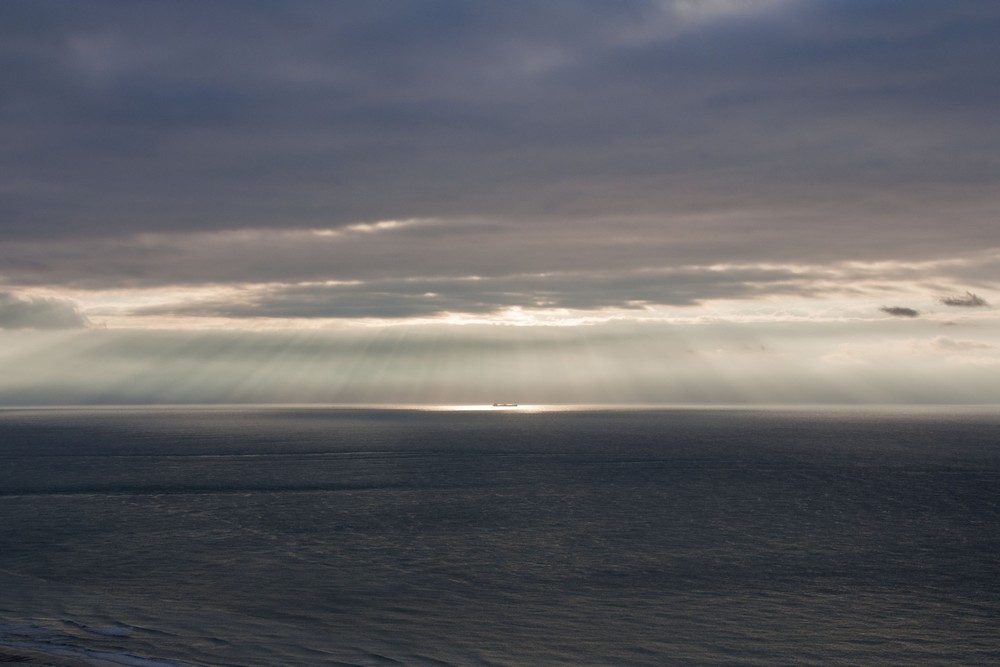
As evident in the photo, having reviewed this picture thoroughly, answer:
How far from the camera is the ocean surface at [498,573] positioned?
4394cm

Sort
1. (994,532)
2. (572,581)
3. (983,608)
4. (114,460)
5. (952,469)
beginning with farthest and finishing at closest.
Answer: (114,460)
(952,469)
(994,532)
(572,581)
(983,608)

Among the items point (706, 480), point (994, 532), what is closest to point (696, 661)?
point (994, 532)

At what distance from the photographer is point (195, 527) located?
8275cm

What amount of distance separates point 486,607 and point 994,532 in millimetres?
54194

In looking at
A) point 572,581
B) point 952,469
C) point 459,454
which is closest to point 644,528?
point 572,581

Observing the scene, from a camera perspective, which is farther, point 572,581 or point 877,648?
point 572,581

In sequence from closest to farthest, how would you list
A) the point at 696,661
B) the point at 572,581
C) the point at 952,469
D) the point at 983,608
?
the point at 696,661 → the point at 983,608 → the point at 572,581 → the point at 952,469

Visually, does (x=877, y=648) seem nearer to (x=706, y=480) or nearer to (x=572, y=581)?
(x=572, y=581)

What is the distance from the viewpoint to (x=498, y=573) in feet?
203

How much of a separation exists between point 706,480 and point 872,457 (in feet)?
237

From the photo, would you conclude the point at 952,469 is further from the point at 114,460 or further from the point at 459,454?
the point at 114,460

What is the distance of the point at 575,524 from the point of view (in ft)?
280

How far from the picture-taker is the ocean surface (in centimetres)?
4394

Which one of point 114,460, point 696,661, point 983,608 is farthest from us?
point 114,460
